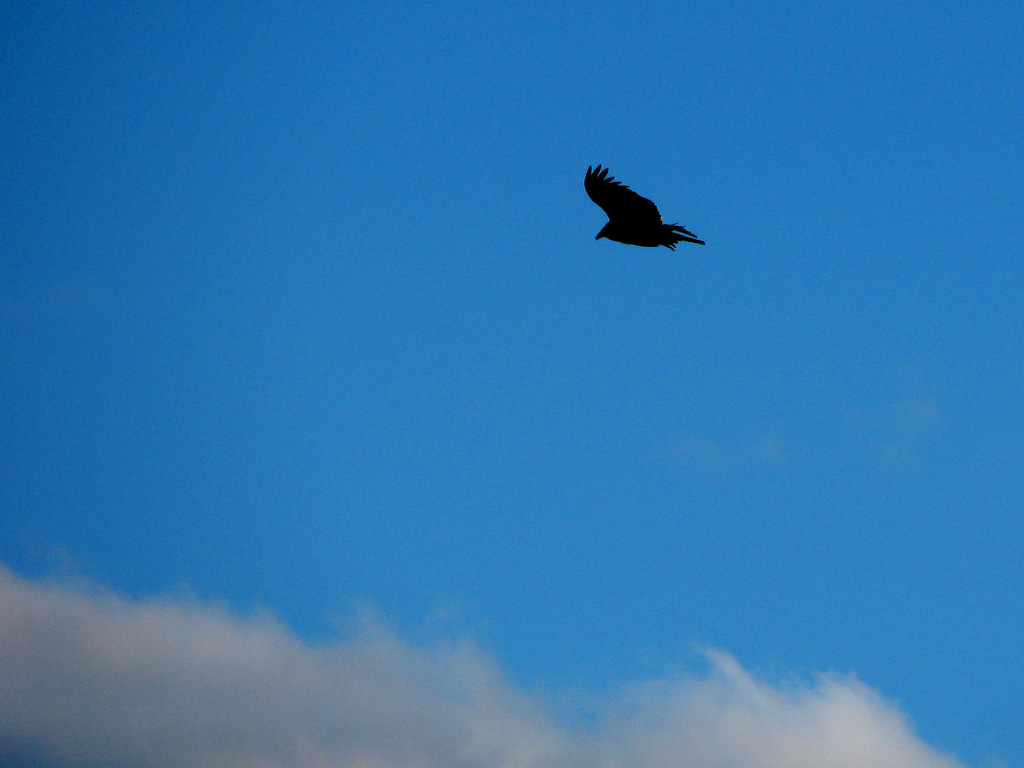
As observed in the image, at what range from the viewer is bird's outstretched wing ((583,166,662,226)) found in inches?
1156

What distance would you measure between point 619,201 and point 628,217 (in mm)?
461

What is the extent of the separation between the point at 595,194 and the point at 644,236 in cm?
161

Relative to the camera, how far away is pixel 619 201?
97.1 feet

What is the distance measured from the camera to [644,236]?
30.0m

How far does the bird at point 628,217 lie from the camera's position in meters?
29.4

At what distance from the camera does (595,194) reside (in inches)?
1178

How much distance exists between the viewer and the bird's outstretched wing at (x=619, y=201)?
2936cm

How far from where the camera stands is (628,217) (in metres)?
29.7
